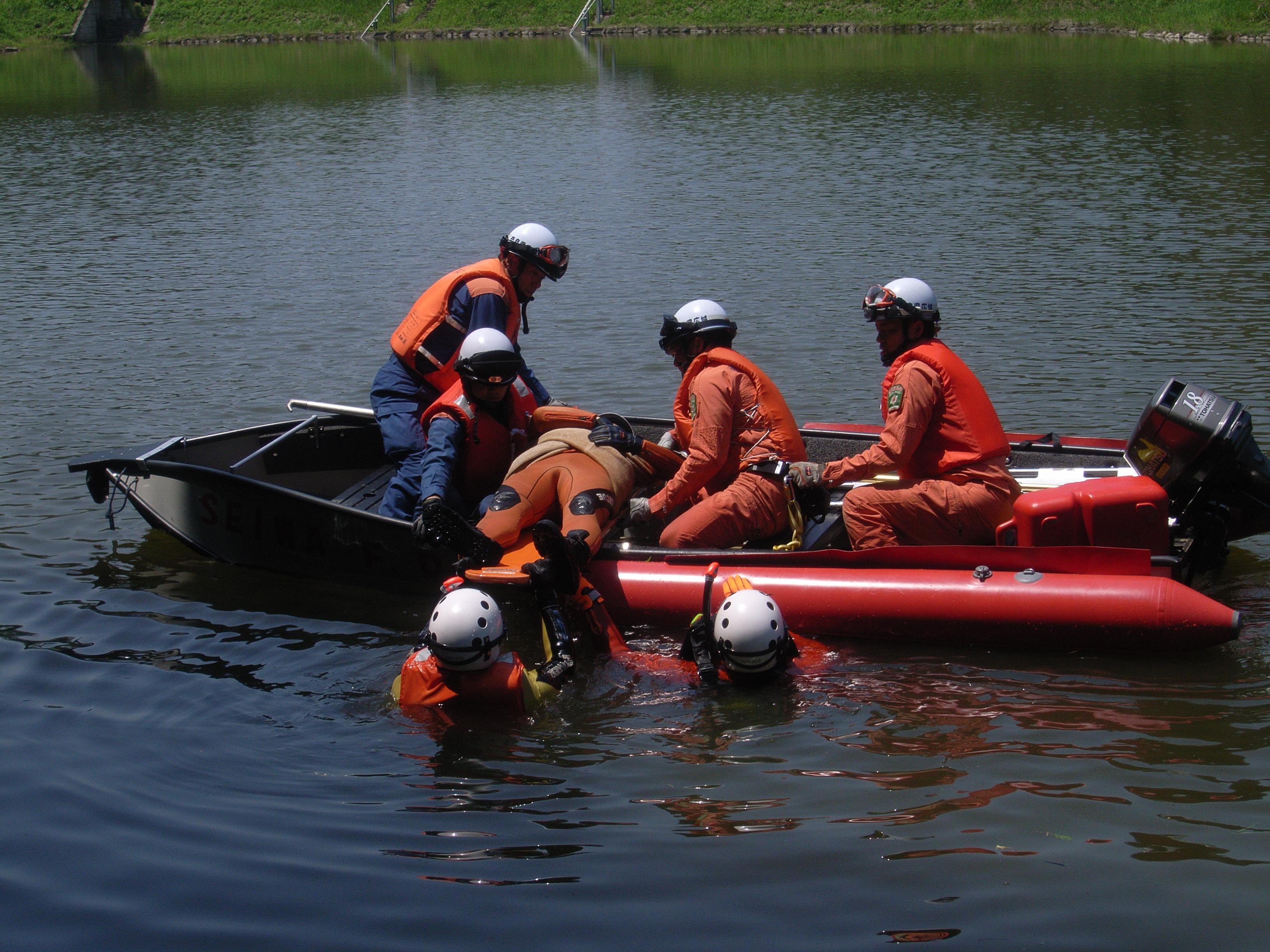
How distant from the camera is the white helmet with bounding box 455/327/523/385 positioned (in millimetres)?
6781

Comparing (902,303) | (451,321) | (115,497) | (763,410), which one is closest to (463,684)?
(763,410)

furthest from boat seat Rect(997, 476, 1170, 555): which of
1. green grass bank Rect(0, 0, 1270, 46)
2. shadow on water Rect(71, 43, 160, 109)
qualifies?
green grass bank Rect(0, 0, 1270, 46)

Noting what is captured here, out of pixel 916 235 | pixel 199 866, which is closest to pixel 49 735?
pixel 199 866

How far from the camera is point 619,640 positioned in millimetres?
6309

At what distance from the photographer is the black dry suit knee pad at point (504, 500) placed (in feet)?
21.9

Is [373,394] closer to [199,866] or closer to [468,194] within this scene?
[199,866]

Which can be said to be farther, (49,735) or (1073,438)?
(1073,438)

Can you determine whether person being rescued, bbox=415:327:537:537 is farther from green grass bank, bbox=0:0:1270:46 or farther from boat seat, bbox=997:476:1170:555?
green grass bank, bbox=0:0:1270:46

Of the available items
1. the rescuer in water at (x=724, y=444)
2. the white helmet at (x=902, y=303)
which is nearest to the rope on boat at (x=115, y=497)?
the rescuer in water at (x=724, y=444)

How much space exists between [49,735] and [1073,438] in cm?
585

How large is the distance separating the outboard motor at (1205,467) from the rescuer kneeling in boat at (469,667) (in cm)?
310

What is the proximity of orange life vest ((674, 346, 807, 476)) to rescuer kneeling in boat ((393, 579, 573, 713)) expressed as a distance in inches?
66.1

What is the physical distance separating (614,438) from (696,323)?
0.77 metres

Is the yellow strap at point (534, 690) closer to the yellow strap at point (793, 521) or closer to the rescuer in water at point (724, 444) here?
the rescuer in water at point (724, 444)
